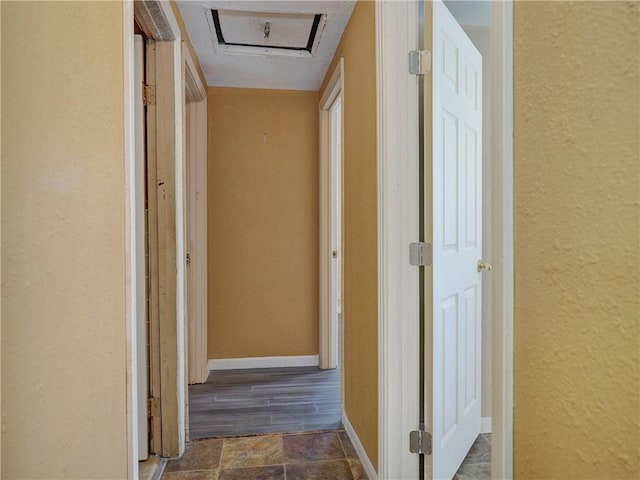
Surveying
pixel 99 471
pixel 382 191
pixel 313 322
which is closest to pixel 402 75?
pixel 382 191

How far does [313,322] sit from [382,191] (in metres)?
2.14

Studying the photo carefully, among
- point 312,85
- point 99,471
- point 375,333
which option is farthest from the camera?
point 312,85

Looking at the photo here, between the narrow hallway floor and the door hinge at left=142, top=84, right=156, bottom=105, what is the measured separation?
1780 millimetres

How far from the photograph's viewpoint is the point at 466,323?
6.30ft

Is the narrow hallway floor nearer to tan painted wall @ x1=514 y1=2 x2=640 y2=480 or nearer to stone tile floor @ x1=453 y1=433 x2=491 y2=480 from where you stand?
stone tile floor @ x1=453 y1=433 x2=491 y2=480

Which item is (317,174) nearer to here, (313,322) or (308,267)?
(308,267)

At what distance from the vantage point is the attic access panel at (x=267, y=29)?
2.33 metres

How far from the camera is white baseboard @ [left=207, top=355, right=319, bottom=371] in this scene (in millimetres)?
3438

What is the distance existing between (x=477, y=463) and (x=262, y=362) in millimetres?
1951

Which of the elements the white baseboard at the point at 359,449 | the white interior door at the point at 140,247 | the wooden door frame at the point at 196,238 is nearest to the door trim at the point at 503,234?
the white baseboard at the point at 359,449

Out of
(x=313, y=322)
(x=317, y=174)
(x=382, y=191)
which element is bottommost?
(x=313, y=322)

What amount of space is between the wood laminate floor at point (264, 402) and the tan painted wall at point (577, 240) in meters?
1.85

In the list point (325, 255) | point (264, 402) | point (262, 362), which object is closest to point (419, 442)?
point (264, 402)

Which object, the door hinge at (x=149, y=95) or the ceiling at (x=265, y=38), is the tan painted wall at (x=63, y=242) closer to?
the door hinge at (x=149, y=95)
